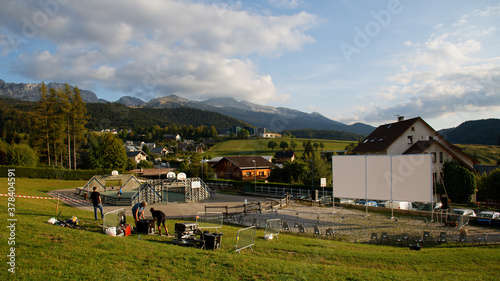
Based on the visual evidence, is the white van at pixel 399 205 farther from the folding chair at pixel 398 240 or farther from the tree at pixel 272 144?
the tree at pixel 272 144

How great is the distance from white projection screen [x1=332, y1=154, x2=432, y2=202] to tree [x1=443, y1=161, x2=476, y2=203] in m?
19.8

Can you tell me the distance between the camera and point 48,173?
45.7m

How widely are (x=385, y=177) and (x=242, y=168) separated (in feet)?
118

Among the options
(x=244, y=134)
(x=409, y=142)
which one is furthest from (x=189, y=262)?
(x=244, y=134)

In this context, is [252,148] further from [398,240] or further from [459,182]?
[398,240]

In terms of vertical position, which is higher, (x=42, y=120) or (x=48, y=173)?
(x=42, y=120)

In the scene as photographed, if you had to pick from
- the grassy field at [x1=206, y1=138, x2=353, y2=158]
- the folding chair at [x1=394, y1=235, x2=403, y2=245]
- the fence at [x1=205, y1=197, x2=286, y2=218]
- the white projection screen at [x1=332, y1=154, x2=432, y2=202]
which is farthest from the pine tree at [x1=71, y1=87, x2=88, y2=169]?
the folding chair at [x1=394, y1=235, x2=403, y2=245]

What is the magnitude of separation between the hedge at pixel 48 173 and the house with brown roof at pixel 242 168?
74.0 feet

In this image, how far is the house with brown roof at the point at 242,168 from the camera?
5441 centimetres

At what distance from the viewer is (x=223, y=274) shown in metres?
7.30

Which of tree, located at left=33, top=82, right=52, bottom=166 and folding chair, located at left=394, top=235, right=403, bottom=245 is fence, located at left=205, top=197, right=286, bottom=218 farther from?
tree, located at left=33, top=82, right=52, bottom=166

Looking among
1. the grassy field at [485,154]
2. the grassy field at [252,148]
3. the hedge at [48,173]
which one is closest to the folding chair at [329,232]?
the hedge at [48,173]

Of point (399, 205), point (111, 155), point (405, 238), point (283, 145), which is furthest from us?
point (283, 145)

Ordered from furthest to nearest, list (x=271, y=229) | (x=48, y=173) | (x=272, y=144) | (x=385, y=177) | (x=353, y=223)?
1. (x=272, y=144)
2. (x=48, y=173)
3. (x=353, y=223)
4. (x=385, y=177)
5. (x=271, y=229)
